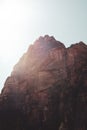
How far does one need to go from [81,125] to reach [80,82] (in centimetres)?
1856

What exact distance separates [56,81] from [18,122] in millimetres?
20423

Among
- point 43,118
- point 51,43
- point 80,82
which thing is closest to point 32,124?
point 43,118

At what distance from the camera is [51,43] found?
149750 millimetres

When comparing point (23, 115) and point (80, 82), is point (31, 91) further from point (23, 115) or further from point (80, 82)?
point (80, 82)

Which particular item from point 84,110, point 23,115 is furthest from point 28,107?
point 84,110

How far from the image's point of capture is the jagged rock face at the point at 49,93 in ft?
394

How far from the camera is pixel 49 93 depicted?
125312 mm

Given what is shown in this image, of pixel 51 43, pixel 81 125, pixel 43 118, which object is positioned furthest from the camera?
pixel 51 43

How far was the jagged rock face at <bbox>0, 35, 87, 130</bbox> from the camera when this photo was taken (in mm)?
119969

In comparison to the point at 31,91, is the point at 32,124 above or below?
below

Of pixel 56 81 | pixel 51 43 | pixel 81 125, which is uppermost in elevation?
pixel 51 43

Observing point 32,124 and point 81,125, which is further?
point 32,124

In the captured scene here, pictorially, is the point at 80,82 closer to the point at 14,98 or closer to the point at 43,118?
the point at 43,118

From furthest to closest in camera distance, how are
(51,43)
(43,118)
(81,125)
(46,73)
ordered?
(51,43)
(46,73)
(43,118)
(81,125)
